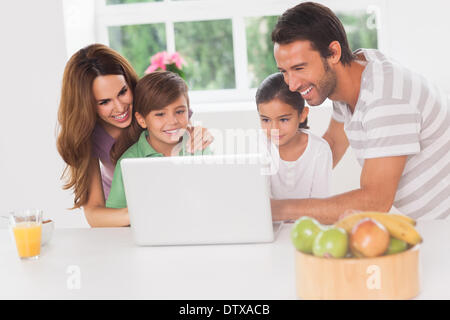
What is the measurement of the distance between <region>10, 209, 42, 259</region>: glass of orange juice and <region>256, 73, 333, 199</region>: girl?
1.08 metres

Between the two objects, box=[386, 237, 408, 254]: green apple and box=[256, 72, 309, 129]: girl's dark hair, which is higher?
box=[256, 72, 309, 129]: girl's dark hair

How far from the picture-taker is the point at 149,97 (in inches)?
83.7

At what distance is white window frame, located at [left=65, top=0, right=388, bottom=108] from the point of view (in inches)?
144

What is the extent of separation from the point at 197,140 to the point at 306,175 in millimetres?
476

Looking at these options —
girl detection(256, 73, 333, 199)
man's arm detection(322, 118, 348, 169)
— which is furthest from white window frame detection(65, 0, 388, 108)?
girl detection(256, 73, 333, 199)

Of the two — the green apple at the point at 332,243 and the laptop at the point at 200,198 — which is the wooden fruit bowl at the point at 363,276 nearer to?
the green apple at the point at 332,243

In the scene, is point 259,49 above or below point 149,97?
above

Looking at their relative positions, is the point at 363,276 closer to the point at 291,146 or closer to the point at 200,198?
the point at 200,198

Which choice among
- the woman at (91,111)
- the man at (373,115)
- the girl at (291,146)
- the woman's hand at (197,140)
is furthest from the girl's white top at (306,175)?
the woman at (91,111)

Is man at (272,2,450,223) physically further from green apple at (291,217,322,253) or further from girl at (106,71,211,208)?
green apple at (291,217,322,253)

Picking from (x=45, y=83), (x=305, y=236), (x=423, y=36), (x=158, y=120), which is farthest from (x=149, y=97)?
(x=423, y=36)

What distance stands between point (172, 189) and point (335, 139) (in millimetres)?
1223

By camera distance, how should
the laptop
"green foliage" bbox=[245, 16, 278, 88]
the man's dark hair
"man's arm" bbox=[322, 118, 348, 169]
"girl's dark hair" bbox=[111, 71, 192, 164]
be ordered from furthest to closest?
"green foliage" bbox=[245, 16, 278, 88], "man's arm" bbox=[322, 118, 348, 169], "girl's dark hair" bbox=[111, 71, 192, 164], the man's dark hair, the laptop

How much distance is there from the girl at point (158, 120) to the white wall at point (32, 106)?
4.82 feet
